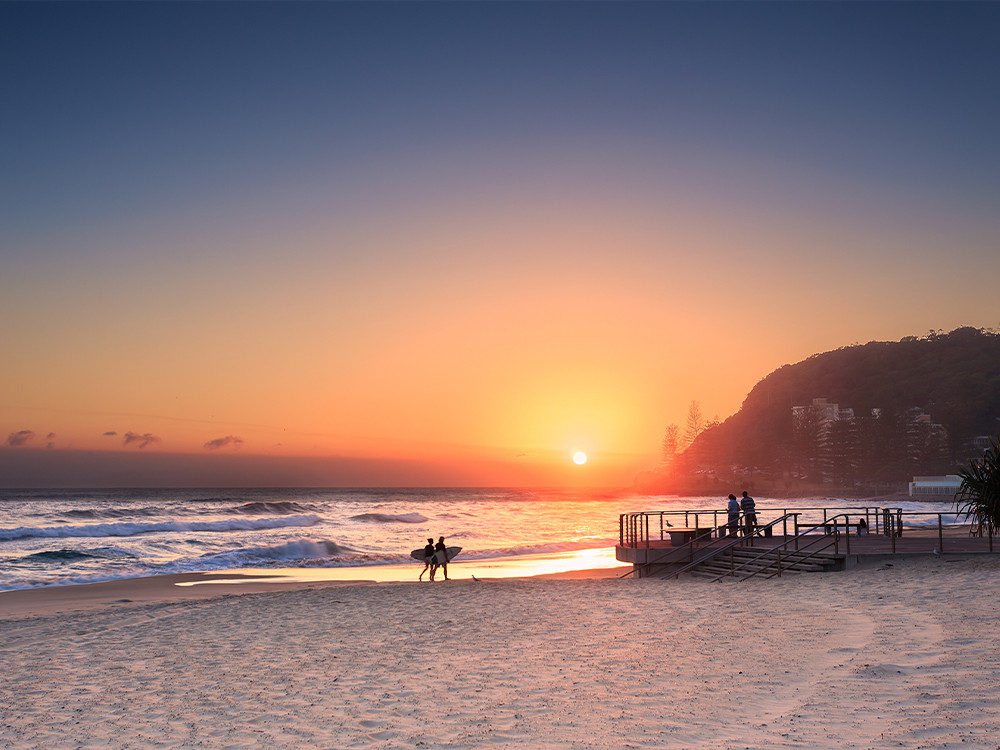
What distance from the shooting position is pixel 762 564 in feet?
66.5

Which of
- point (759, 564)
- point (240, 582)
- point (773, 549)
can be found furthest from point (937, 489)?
point (240, 582)

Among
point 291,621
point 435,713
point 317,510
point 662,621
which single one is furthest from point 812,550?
point 317,510

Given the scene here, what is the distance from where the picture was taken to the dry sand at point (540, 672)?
23.2 ft

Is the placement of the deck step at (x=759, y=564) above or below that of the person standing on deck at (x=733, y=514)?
below

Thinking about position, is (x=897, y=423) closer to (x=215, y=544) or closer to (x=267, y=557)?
(x=215, y=544)

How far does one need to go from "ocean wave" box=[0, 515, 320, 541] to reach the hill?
88678mm

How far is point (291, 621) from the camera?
14711mm

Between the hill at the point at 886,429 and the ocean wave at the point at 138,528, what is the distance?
291ft

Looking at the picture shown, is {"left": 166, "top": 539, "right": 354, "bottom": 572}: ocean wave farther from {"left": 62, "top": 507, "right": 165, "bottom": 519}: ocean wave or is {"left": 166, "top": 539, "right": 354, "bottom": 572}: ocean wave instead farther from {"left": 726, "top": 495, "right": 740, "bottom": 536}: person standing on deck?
{"left": 62, "top": 507, "right": 165, "bottom": 519}: ocean wave

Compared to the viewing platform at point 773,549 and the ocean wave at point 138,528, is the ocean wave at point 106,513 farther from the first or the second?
the viewing platform at point 773,549

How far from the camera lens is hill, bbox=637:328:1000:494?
145 m

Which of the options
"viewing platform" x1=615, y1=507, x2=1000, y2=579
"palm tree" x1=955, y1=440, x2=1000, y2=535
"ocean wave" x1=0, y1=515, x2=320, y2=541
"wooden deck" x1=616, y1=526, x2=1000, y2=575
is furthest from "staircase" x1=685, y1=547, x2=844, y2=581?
"ocean wave" x1=0, y1=515, x2=320, y2=541

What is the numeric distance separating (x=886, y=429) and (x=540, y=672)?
155653mm

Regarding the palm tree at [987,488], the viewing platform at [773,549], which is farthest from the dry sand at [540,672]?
the palm tree at [987,488]
